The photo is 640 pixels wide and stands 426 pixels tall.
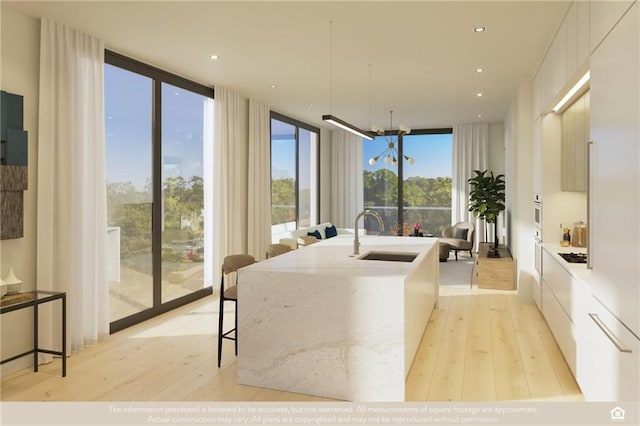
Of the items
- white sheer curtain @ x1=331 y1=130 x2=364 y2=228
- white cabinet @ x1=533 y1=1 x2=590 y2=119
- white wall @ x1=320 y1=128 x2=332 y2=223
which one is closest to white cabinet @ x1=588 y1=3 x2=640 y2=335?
white cabinet @ x1=533 y1=1 x2=590 y2=119

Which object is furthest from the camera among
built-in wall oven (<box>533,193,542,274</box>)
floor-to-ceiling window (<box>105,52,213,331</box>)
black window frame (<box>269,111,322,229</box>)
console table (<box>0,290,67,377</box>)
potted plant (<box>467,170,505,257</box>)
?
black window frame (<box>269,111,322,229</box>)

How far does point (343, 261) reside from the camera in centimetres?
351

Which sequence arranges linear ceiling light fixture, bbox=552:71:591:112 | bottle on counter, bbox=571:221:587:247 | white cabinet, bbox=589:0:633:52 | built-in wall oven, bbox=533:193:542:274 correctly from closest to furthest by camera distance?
white cabinet, bbox=589:0:633:52
linear ceiling light fixture, bbox=552:71:591:112
bottle on counter, bbox=571:221:587:247
built-in wall oven, bbox=533:193:542:274

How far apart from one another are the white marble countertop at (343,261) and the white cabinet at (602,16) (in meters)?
1.77

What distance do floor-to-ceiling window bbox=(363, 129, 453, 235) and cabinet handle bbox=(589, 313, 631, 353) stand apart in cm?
755

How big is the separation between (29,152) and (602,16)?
406 centimetres

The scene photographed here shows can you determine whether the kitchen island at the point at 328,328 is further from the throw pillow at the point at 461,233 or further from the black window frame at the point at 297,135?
the throw pillow at the point at 461,233

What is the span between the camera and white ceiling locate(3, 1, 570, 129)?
3582mm

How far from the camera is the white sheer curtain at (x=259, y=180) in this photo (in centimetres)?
691

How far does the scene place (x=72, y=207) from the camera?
158 inches

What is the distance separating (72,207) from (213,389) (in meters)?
2.04

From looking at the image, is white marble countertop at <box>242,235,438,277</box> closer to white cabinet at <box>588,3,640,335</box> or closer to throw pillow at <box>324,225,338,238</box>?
white cabinet at <box>588,3,640,335</box>

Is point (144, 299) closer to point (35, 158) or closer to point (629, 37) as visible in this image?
point (35, 158)

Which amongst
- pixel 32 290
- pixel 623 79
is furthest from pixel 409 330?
pixel 32 290
